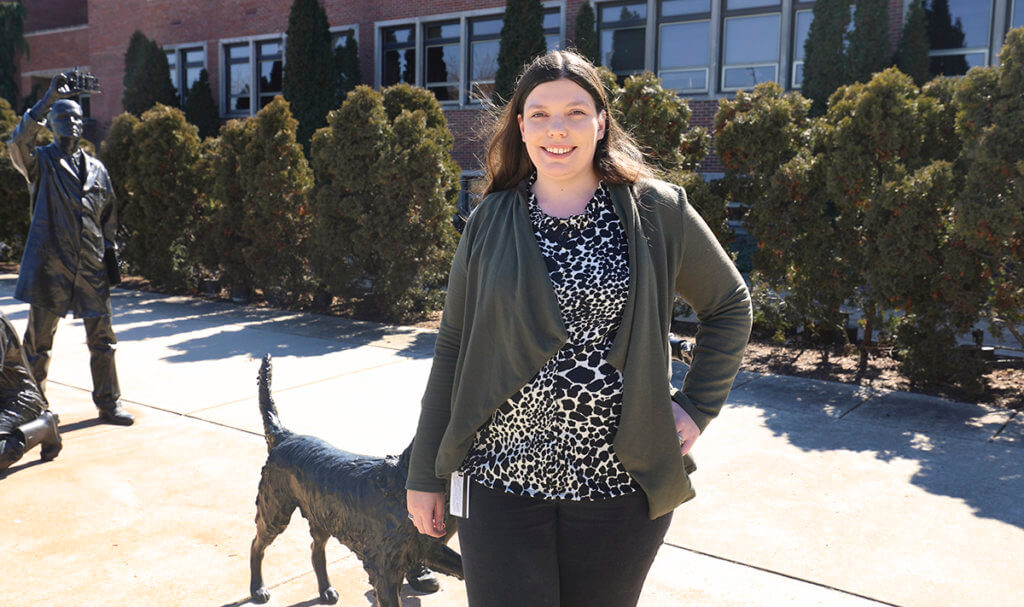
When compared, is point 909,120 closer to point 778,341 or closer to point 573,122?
point 778,341

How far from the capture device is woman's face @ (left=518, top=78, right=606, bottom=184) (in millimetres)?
1939

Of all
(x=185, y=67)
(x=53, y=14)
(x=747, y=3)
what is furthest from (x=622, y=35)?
(x=53, y=14)

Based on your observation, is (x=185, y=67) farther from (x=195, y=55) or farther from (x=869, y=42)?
(x=869, y=42)

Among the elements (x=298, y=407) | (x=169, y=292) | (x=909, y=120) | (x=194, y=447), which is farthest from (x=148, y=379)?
(x=909, y=120)

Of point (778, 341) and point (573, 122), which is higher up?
point (573, 122)

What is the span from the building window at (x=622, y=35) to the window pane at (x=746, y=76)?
2.10m

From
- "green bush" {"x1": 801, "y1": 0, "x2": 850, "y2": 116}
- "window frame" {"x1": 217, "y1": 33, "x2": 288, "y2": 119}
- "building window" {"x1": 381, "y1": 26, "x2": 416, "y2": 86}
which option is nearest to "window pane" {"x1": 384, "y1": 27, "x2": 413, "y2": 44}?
"building window" {"x1": 381, "y1": 26, "x2": 416, "y2": 86}

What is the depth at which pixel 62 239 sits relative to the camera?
5.58 meters

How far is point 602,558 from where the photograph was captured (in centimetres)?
186

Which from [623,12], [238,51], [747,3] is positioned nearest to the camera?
[747,3]

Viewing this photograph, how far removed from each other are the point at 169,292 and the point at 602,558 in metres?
12.0

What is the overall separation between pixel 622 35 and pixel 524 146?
17.8m

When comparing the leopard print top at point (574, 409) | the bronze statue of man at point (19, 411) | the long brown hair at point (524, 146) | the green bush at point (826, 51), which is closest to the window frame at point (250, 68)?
the green bush at point (826, 51)

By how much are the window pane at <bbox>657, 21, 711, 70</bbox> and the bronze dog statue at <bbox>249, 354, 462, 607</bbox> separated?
16486 millimetres
